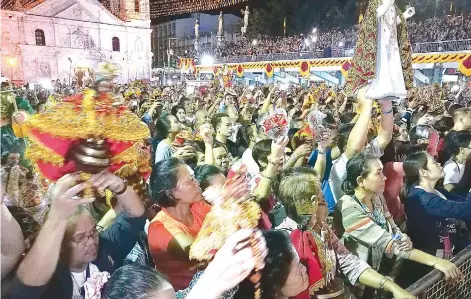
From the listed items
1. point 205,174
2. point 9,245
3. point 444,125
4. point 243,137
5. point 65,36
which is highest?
point 65,36

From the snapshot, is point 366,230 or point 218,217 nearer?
point 218,217

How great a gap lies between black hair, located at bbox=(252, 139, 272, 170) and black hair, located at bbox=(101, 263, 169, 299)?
1.97 meters

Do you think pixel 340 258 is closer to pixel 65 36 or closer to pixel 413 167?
pixel 413 167

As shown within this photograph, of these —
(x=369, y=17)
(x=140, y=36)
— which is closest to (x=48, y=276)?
(x=369, y=17)

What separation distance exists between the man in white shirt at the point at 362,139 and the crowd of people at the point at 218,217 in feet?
0.04

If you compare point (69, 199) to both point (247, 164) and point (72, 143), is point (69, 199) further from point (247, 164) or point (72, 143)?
point (247, 164)

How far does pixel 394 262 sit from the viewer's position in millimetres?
2814

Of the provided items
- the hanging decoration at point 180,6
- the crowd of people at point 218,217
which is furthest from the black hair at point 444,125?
the hanging decoration at point 180,6

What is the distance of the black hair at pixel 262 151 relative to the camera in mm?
3268

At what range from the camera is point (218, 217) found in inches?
53.8

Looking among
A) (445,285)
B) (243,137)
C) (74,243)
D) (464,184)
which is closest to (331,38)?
(243,137)

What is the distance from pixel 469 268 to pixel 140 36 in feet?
38.4

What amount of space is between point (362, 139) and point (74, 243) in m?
2.15

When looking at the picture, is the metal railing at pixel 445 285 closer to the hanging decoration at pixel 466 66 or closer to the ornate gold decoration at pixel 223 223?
the ornate gold decoration at pixel 223 223
